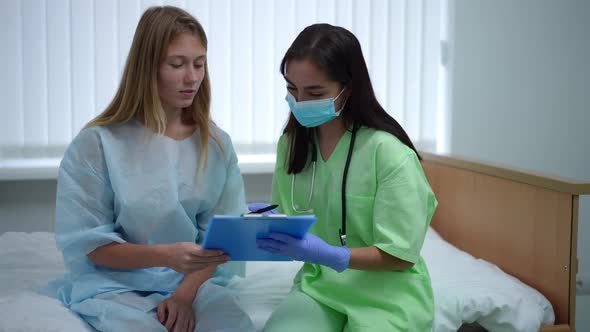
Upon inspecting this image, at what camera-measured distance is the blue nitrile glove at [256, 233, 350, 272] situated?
137 centimetres

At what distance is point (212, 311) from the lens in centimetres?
153

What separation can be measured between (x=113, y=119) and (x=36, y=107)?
4.77 ft

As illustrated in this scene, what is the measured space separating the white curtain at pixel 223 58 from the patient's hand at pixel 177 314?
5.24 ft

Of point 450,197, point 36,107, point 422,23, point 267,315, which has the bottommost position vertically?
point 267,315

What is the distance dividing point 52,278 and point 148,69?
726mm

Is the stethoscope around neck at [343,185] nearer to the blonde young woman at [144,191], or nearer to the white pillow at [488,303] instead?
the blonde young woman at [144,191]

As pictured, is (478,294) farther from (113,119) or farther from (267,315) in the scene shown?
(113,119)

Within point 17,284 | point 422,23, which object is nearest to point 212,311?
point 17,284

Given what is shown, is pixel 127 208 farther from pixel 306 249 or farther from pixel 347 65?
pixel 347 65

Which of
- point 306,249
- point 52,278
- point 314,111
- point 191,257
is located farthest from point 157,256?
point 52,278

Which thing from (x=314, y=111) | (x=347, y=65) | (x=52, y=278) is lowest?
(x=52, y=278)

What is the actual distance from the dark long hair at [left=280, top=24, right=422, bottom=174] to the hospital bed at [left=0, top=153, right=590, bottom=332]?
1.62 feet

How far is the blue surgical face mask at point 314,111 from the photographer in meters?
1.58

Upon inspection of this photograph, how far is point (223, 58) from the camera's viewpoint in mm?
3041
